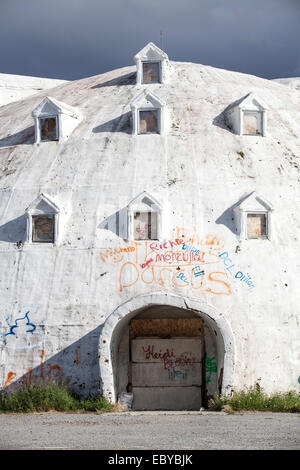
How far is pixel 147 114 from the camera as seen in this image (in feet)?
52.2

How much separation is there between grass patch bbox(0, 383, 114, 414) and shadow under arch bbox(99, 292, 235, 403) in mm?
308

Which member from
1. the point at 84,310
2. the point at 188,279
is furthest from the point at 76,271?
the point at 188,279

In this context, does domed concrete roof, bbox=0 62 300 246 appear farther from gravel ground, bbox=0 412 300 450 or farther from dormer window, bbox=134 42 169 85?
gravel ground, bbox=0 412 300 450

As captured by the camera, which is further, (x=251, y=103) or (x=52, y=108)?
(x=52, y=108)

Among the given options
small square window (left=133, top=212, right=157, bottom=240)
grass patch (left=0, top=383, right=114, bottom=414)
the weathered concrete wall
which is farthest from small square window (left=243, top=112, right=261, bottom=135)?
the weathered concrete wall

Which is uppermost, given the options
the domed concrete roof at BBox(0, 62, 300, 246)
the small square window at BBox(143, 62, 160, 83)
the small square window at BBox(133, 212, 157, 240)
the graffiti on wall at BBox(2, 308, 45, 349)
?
the small square window at BBox(143, 62, 160, 83)

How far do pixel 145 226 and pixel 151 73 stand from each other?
17.9ft

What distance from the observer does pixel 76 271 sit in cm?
1411

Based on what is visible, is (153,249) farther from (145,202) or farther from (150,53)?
(150,53)

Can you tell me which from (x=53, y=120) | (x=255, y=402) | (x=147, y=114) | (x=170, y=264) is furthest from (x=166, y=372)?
(x=53, y=120)

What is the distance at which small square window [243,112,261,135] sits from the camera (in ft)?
52.6

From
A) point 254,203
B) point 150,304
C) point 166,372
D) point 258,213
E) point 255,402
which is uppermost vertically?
point 254,203

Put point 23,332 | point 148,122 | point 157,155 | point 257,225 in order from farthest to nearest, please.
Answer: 1. point 148,122
2. point 157,155
3. point 257,225
4. point 23,332

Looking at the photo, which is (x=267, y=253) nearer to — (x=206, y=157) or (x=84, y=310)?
(x=206, y=157)
